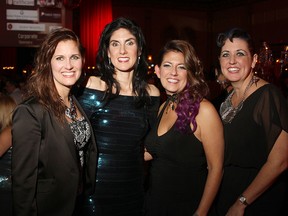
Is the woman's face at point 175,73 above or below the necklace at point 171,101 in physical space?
above

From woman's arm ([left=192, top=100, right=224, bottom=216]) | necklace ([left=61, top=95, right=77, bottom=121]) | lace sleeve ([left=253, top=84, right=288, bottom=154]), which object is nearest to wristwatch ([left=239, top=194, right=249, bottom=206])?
woman's arm ([left=192, top=100, right=224, bottom=216])

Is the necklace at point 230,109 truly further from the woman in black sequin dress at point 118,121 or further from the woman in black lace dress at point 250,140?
the woman in black sequin dress at point 118,121

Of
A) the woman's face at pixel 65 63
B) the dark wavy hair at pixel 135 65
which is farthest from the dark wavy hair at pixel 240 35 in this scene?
the woman's face at pixel 65 63

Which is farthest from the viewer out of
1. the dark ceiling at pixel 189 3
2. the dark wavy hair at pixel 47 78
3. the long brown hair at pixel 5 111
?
the dark ceiling at pixel 189 3

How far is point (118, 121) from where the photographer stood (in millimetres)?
2377

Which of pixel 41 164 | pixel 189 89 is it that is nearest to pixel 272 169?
pixel 189 89

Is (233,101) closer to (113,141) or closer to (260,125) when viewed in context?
(260,125)

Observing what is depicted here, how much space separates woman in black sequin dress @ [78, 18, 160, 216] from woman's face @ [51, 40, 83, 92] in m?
0.35

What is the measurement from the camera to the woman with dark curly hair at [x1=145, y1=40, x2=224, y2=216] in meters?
2.04

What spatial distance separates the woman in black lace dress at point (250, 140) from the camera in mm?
2018

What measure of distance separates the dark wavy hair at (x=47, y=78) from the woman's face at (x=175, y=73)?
2.07 ft

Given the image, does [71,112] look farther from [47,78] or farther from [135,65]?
[135,65]

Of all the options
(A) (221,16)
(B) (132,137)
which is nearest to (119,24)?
(B) (132,137)

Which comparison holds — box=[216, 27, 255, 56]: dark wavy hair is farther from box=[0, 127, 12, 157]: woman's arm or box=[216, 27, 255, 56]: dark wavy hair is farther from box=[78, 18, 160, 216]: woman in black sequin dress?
box=[0, 127, 12, 157]: woman's arm
